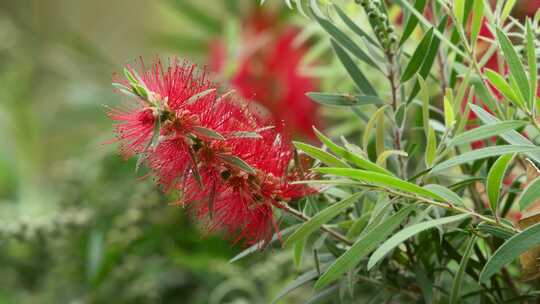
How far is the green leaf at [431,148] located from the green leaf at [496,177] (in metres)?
0.03

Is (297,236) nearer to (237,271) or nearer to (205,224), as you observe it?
(205,224)

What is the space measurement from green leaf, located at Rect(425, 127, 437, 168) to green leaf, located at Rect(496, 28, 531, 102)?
46 mm

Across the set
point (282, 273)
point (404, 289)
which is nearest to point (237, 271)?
point (282, 273)

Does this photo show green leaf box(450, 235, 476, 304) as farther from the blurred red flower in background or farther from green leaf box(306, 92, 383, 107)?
the blurred red flower in background

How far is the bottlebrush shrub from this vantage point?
1.12 ft

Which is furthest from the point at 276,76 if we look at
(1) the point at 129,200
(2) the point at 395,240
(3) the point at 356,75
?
(2) the point at 395,240

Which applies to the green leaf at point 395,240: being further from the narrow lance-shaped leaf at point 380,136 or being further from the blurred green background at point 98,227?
the blurred green background at point 98,227

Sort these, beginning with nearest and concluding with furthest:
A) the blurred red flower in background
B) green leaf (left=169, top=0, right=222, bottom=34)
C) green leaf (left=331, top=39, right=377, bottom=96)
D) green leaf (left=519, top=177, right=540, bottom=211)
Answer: green leaf (left=519, top=177, right=540, bottom=211) → green leaf (left=331, top=39, right=377, bottom=96) → the blurred red flower in background → green leaf (left=169, top=0, right=222, bottom=34)

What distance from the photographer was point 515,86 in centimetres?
34

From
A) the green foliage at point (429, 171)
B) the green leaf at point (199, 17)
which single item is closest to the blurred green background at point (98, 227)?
the green leaf at point (199, 17)

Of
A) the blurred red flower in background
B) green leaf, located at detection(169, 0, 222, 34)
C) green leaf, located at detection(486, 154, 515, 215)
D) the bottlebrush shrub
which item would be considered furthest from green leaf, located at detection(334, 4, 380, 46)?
green leaf, located at detection(169, 0, 222, 34)

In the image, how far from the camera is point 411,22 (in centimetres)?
41

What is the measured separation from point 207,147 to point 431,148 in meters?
0.11

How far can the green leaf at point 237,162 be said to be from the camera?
35cm
